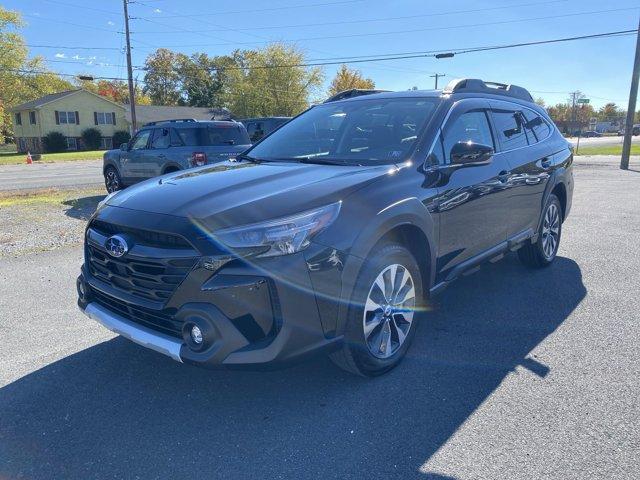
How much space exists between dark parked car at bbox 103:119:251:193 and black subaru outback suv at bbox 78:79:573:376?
20.1 feet

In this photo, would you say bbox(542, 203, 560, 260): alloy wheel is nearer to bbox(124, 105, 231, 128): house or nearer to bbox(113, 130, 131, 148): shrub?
bbox(124, 105, 231, 128): house

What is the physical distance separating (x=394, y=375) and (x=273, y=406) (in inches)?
33.8

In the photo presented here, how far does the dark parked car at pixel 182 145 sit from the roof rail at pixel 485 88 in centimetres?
592

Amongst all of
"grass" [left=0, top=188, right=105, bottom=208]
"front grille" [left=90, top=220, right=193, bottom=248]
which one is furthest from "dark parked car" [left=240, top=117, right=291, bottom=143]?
"front grille" [left=90, top=220, right=193, bottom=248]

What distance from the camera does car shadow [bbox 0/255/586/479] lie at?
253 centimetres

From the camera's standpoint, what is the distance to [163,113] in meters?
58.8

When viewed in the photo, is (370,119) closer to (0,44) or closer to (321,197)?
(321,197)

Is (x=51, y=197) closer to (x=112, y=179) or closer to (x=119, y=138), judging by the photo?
(x=112, y=179)

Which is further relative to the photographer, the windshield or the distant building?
the distant building

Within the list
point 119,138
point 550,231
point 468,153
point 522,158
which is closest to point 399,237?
point 468,153

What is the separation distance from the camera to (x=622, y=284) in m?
5.23

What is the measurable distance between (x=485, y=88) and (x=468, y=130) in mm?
797

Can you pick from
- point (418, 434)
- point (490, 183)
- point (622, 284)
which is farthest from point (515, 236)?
point (418, 434)

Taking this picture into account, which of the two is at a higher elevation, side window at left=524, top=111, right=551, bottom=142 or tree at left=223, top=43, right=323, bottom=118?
tree at left=223, top=43, right=323, bottom=118
